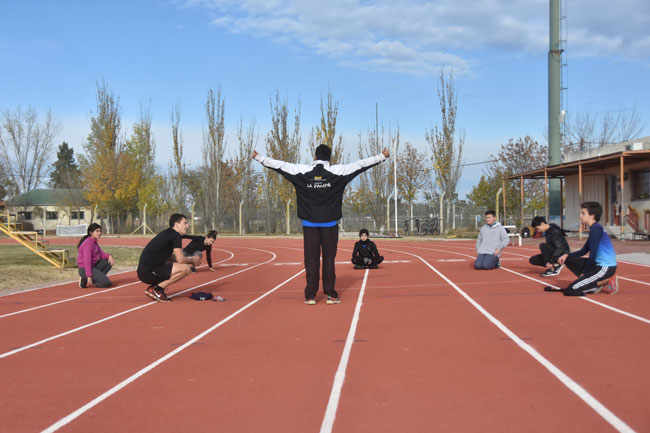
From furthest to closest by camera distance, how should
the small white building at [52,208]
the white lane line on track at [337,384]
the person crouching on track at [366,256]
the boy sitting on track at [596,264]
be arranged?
the small white building at [52,208] < the person crouching on track at [366,256] < the boy sitting on track at [596,264] < the white lane line on track at [337,384]

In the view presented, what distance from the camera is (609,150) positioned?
24.7 metres

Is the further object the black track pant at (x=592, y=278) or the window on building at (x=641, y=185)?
the window on building at (x=641, y=185)

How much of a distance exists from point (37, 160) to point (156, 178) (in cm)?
1645

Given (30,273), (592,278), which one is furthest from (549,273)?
(30,273)

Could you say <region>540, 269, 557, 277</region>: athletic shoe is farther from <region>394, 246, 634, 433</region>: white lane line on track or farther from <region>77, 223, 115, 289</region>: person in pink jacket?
<region>77, 223, 115, 289</region>: person in pink jacket

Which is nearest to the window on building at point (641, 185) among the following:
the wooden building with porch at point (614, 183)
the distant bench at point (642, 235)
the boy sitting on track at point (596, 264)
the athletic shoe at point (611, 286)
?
the wooden building with porch at point (614, 183)

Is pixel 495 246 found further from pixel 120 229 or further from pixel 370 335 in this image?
pixel 120 229

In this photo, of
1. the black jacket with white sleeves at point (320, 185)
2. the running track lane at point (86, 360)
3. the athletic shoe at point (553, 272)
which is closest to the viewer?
the running track lane at point (86, 360)

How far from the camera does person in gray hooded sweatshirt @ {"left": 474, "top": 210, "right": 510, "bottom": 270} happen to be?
468 inches

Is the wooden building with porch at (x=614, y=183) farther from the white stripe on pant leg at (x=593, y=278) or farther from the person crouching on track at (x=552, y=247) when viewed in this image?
the white stripe on pant leg at (x=593, y=278)

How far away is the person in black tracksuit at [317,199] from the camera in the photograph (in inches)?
299

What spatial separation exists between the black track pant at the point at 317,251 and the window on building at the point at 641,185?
18.8m

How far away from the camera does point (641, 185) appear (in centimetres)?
2273

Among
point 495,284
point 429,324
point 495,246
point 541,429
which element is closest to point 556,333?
point 429,324
